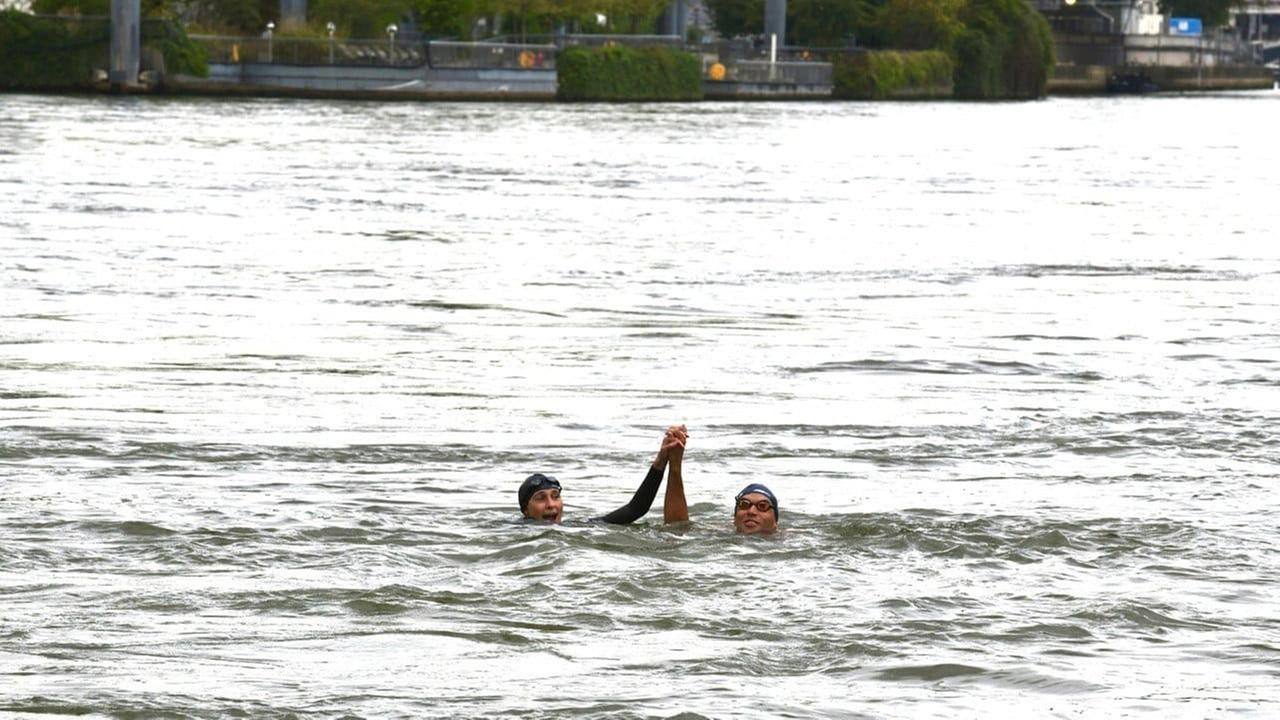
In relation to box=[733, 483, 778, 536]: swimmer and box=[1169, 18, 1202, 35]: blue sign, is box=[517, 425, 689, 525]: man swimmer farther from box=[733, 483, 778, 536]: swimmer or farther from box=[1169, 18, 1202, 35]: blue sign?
box=[1169, 18, 1202, 35]: blue sign

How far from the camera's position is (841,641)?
11305mm

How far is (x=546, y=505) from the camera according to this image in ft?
45.1

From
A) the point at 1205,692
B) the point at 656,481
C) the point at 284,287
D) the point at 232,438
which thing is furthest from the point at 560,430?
the point at 284,287

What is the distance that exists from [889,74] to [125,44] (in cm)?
3963

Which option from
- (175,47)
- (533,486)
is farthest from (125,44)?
(533,486)

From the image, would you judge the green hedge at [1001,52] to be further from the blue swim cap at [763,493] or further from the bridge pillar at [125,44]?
the blue swim cap at [763,493]

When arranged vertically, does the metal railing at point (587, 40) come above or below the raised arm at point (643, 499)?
above

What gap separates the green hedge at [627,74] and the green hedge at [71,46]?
547 inches

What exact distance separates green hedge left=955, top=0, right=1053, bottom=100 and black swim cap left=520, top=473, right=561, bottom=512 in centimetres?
10725

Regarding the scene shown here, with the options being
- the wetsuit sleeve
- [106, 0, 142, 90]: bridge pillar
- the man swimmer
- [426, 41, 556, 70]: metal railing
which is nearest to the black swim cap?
the man swimmer

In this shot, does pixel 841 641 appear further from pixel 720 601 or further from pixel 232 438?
pixel 232 438

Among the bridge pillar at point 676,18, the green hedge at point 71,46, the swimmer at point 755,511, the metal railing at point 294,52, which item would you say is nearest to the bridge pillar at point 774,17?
the bridge pillar at point 676,18

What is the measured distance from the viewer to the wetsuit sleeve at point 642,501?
13.8m

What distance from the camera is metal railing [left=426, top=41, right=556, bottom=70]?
90.3 metres
